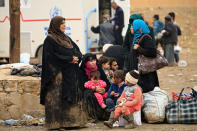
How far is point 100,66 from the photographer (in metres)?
7.82

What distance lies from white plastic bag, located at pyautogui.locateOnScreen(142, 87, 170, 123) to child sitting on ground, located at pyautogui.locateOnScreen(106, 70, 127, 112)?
0.39m

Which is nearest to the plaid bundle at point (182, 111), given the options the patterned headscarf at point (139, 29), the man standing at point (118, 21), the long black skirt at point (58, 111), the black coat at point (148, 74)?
the black coat at point (148, 74)

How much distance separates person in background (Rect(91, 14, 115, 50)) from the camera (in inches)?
590

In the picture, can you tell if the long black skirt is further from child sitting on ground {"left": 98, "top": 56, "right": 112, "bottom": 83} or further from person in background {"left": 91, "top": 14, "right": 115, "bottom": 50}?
Result: person in background {"left": 91, "top": 14, "right": 115, "bottom": 50}

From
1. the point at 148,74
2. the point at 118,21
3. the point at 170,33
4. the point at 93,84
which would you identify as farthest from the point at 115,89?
the point at 170,33

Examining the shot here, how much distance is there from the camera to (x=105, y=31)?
1499cm

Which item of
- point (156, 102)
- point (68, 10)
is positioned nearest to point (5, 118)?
point (156, 102)

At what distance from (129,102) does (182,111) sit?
79 cm

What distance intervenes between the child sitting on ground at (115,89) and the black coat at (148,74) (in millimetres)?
368

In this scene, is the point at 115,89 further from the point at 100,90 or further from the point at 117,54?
the point at 117,54

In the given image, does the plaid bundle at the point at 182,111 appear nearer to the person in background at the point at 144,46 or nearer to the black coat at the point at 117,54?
the person in background at the point at 144,46

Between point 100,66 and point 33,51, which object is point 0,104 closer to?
point 100,66

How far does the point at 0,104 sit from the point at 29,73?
0.68 m

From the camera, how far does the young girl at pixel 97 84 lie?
7.39 meters
